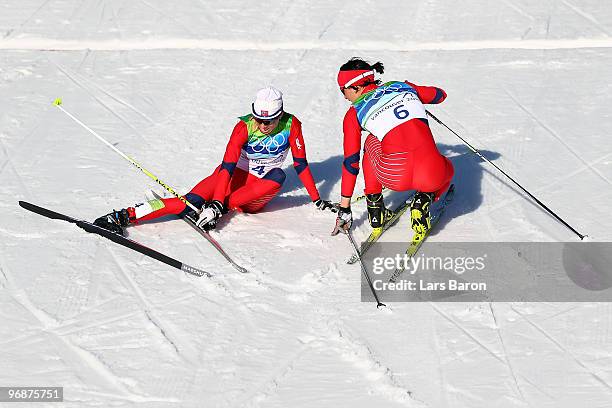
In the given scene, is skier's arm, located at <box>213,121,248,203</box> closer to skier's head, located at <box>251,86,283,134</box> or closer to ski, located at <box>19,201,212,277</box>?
skier's head, located at <box>251,86,283,134</box>

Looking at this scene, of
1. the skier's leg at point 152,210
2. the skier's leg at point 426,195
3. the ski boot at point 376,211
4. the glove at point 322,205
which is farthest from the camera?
the glove at point 322,205

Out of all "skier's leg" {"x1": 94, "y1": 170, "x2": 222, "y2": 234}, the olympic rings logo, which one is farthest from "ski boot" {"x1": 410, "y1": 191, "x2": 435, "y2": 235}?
"skier's leg" {"x1": 94, "y1": 170, "x2": 222, "y2": 234}

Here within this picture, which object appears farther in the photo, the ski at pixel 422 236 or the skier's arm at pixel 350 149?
the skier's arm at pixel 350 149

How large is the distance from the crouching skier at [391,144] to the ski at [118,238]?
1340 millimetres

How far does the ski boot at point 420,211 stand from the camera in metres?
7.29

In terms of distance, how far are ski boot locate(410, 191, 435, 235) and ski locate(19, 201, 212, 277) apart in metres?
1.73

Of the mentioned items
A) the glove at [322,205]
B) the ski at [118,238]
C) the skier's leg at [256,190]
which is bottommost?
the ski at [118,238]

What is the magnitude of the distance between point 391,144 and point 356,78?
656 millimetres

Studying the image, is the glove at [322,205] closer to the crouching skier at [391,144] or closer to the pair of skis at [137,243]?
the crouching skier at [391,144]

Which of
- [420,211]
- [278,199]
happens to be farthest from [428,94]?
[278,199]

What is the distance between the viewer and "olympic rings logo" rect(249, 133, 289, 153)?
308 inches

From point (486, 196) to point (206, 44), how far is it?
230 inches

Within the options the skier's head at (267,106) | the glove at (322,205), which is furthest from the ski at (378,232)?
the skier's head at (267,106)

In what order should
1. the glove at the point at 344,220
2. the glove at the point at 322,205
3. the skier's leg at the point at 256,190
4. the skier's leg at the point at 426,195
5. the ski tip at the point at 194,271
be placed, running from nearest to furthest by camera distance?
the ski tip at the point at 194,271
the skier's leg at the point at 426,195
the glove at the point at 344,220
the glove at the point at 322,205
the skier's leg at the point at 256,190
